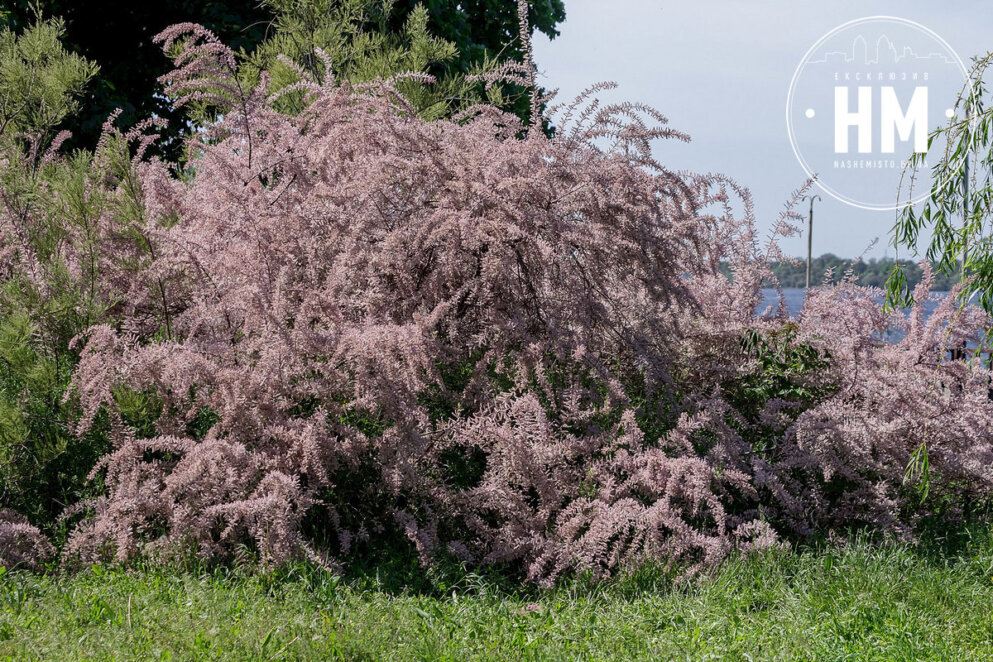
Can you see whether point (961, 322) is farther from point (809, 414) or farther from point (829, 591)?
point (829, 591)

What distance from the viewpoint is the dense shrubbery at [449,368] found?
4.50 metres

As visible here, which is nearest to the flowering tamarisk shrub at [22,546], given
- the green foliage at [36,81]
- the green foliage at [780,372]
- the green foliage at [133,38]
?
the green foliage at [36,81]

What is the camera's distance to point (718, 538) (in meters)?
4.60

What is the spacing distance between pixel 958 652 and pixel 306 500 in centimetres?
304

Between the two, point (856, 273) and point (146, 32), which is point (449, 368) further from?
point (146, 32)

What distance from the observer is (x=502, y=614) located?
4.03m

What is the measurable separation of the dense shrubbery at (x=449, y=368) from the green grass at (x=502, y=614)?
20 cm

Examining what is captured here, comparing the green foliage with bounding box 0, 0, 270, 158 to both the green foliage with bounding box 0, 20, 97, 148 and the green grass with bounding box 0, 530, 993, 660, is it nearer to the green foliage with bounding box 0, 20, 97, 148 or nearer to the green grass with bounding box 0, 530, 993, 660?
the green foliage with bounding box 0, 20, 97, 148

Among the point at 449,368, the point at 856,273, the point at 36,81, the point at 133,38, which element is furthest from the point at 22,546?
the point at 133,38

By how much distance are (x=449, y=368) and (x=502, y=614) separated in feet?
5.73

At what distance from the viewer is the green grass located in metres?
3.51

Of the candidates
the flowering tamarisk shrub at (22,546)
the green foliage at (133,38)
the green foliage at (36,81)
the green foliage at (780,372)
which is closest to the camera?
the flowering tamarisk shrub at (22,546)

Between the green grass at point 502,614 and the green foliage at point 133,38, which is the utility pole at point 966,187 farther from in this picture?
the green foliage at point 133,38

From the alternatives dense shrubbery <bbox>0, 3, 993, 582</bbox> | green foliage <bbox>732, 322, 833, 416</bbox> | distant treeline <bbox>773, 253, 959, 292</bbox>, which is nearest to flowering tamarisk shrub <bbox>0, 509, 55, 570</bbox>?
dense shrubbery <bbox>0, 3, 993, 582</bbox>
